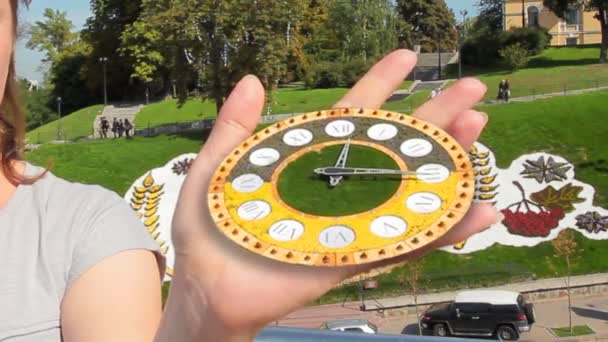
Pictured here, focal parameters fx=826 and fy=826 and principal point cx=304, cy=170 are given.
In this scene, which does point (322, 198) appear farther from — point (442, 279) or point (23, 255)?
point (442, 279)

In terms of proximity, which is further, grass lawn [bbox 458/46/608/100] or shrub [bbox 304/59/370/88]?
shrub [bbox 304/59/370/88]

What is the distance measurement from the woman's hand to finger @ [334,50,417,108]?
0.29 metres

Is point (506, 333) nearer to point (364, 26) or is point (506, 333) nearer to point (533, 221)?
point (533, 221)

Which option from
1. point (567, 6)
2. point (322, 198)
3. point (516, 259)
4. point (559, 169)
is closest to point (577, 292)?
point (516, 259)

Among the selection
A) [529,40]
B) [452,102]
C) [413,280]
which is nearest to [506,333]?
[413,280]

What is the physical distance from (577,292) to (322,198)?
1810cm

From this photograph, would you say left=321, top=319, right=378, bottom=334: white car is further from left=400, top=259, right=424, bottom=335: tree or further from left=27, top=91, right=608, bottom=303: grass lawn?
left=27, top=91, right=608, bottom=303: grass lawn

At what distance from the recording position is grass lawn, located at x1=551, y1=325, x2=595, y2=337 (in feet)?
53.5

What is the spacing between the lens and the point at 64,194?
6.07 ft

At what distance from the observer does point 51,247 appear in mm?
1737

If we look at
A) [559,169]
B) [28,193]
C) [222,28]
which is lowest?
[559,169]

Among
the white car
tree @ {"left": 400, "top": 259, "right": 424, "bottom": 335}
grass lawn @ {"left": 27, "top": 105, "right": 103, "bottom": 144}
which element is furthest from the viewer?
grass lawn @ {"left": 27, "top": 105, "right": 103, "bottom": 144}

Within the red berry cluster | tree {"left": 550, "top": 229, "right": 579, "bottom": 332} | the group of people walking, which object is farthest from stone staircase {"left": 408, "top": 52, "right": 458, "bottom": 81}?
tree {"left": 550, "top": 229, "right": 579, "bottom": 332}

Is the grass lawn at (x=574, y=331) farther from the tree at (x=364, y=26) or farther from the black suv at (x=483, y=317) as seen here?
the tree at (x=364, y=26)
